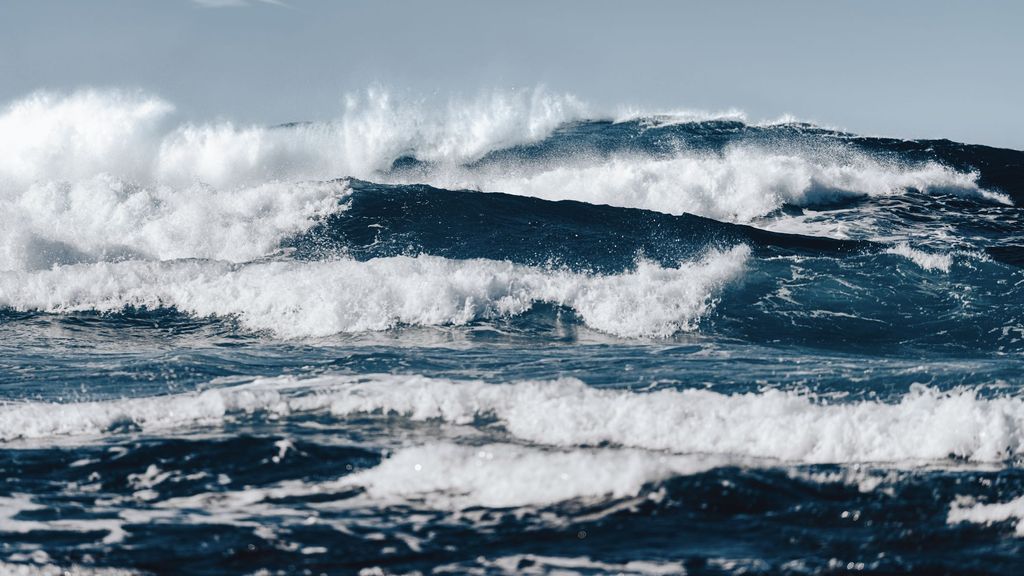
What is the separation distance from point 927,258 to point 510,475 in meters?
12.2

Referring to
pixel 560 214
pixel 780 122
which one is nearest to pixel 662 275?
pixel 560 214

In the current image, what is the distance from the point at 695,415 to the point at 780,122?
26019 mm

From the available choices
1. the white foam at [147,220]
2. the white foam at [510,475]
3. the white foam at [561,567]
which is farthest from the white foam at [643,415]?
the white foam at [147,220]

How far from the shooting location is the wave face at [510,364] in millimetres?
6133

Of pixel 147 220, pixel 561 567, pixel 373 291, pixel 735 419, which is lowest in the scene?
pixel 561 567

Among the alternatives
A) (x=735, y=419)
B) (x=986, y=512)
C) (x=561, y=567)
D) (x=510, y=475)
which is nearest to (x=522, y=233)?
(x=735, y=419)

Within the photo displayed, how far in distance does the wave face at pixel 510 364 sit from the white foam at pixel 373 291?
0.23 feet

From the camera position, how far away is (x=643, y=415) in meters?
8.36

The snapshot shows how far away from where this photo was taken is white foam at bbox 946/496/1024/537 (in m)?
6.12

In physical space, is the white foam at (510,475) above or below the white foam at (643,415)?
below

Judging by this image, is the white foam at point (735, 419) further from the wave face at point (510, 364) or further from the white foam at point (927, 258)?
the white foam at point (927, 258)

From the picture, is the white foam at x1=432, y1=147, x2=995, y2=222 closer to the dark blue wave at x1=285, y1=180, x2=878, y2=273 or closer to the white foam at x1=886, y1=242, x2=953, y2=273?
the dark blue wave at x1=285, y1=180, x2=878, y2=273

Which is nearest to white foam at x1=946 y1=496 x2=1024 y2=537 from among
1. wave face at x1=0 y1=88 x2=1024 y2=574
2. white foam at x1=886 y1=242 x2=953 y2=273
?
wave face at x1=0 y1=88 x2=1024 y2=574

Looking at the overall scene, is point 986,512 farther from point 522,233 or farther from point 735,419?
point 522,233
